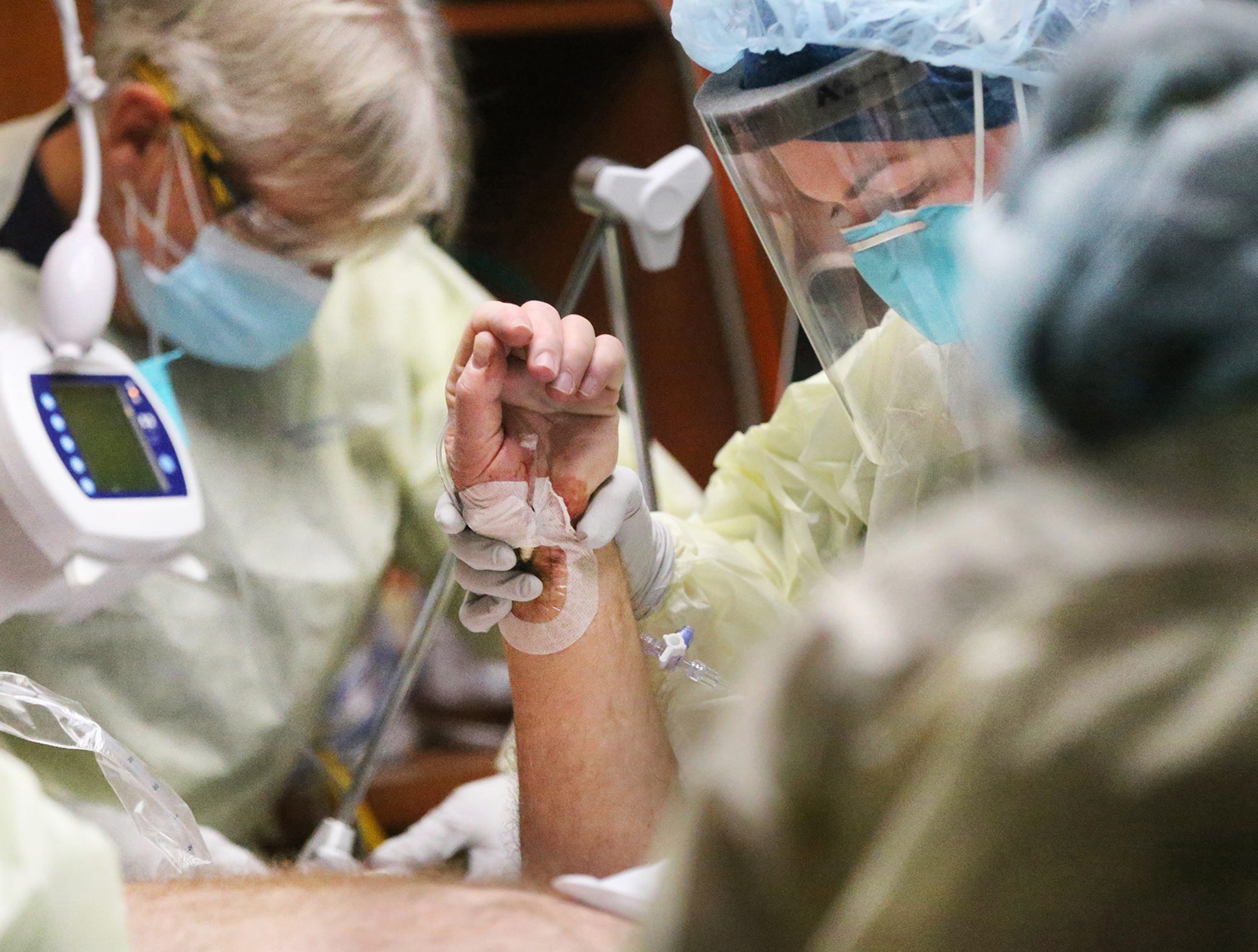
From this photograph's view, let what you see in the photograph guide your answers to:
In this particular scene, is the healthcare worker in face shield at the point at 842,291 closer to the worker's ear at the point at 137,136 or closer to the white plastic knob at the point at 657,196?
the white plastic knob at the point at 657,196

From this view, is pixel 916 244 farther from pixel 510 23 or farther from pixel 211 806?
pixel 510 23

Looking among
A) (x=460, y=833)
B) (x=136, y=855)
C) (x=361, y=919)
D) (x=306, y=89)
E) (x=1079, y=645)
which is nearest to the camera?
(x=1079, y=645)

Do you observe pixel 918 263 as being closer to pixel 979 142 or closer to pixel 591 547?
pixel 979 142

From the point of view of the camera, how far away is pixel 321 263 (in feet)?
4.70

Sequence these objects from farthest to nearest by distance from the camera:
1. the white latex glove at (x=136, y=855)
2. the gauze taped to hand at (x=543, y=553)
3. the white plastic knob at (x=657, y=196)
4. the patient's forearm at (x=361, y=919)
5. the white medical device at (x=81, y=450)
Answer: the white plastic knob at (x=657, y=196)
the white medical device at (x=81, y=450)
the gauze taped to hand at (x=543, y=553)
the white latex glove at (x=136, y=855)
the patient's forearm at (x=361, y=919)

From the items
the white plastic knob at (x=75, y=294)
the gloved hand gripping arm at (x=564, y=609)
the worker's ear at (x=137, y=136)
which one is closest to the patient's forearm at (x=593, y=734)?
the gloved hand gripping arm at (x=564, y=609)

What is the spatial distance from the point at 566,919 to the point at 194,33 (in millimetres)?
1122

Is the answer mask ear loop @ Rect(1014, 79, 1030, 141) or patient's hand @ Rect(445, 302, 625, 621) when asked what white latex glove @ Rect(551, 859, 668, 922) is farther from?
mask ear loop @ Rect(1014, 79, 1030, 141)

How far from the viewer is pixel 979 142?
2.88ft

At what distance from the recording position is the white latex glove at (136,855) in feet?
2.57

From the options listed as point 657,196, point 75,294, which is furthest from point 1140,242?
point 75,294

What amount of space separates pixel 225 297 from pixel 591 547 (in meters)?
0.67

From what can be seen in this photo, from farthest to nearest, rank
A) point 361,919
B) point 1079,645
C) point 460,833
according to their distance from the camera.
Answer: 1. point 460,833
2. point 361,919
3. point 1079,645

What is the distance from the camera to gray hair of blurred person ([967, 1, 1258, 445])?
328mm
